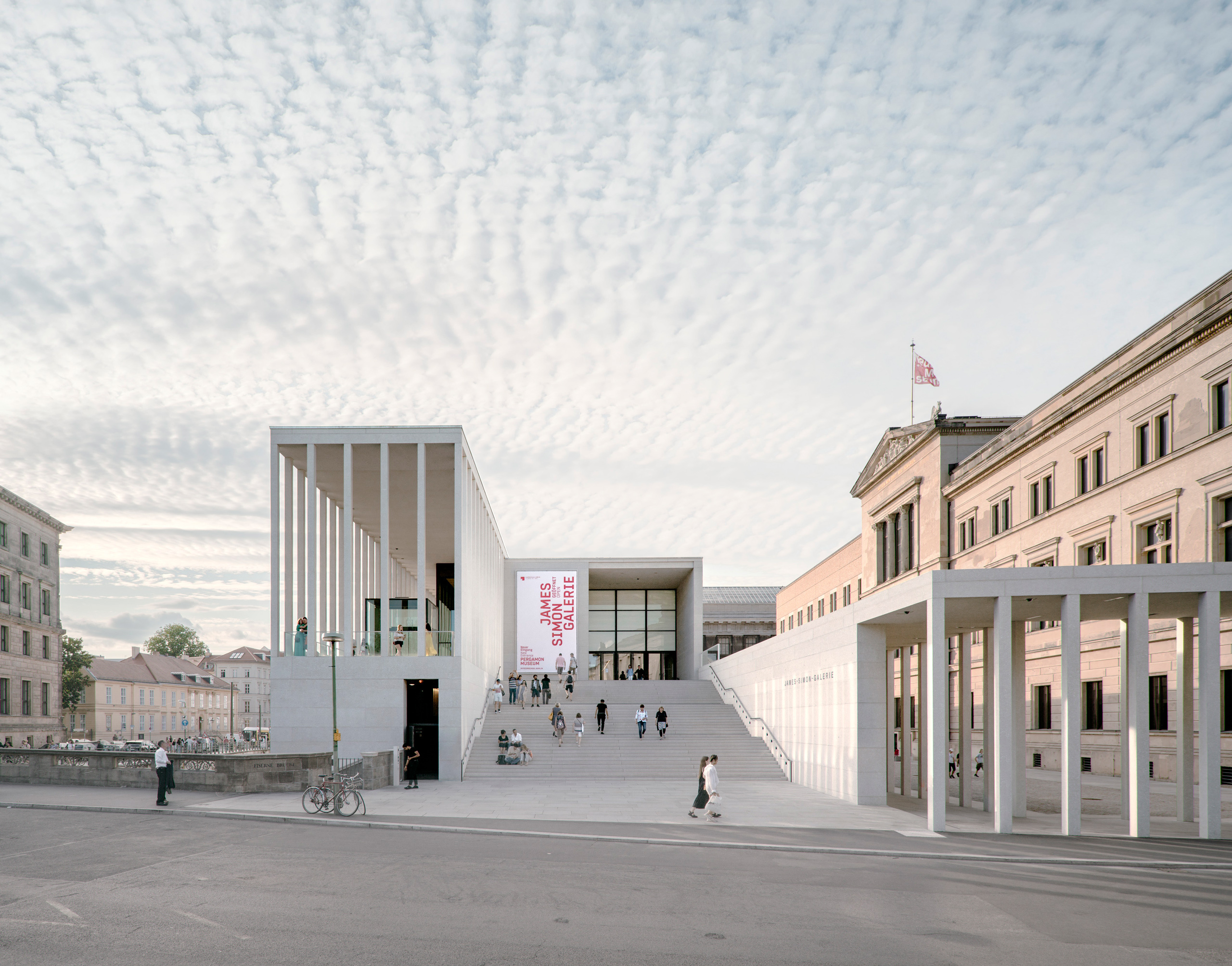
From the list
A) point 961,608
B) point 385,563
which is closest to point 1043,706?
point 961,608

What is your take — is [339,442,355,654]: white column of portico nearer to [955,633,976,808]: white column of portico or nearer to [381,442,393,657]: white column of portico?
[381,442,393,657]: white column of portico

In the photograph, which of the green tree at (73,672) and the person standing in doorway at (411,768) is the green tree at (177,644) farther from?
the person standing in doorway at (411,768)

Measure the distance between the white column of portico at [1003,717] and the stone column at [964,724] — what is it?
167 inches

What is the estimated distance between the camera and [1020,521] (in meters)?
42.7

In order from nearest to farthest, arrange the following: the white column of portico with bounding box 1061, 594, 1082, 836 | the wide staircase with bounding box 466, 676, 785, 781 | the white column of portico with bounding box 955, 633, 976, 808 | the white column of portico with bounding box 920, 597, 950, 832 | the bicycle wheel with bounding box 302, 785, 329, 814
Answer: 1. the white column of portico with bounding box 1061, 594, 1082, 836
2. the white column of portico with bounding box 920, 597, 950, 832
3. the bicycle wheel with bounding box 302, 785, 329, 814
4. the white column of portico with bounding box 955, 633, 976, 808
5. the wide staircase with bounding box 466, 676, 785, 781

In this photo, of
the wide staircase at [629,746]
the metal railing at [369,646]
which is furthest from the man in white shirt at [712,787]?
the metal railing at [369,646]

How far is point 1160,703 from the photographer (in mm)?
32250

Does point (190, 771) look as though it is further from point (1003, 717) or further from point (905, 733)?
point (1003, 717)

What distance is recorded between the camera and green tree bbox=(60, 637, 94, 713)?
92062 mm

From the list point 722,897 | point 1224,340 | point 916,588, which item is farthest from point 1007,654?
point 1224,340

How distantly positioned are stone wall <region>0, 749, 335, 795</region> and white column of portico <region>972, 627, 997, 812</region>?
1673 centimetres

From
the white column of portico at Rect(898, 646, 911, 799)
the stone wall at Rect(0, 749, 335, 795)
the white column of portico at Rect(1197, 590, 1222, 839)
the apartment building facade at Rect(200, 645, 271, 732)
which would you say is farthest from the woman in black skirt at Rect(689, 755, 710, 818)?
the apartment building facade at Rect(200, 645, 271, 732)

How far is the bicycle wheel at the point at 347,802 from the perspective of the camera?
2181 cm

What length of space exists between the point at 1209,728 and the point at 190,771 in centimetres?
2411
